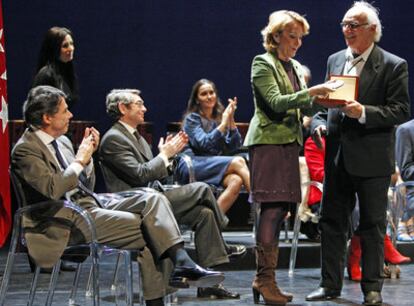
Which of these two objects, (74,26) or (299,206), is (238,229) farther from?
(74,26)

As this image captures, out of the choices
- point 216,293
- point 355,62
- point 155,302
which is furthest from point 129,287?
point 355,62

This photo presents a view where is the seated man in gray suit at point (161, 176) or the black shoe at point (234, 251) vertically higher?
the seated man in gray suit at point (161, 176)

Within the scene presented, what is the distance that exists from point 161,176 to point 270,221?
592mm

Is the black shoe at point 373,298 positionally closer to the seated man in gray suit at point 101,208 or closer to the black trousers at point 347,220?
the black trousers at point 347,220

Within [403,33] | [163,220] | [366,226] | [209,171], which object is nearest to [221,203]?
[209,171]

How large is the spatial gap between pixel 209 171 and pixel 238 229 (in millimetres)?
1256

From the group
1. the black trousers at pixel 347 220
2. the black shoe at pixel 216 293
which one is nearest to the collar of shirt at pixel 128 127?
the black shoe at pixel 216 293

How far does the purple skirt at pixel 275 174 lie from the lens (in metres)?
4.45

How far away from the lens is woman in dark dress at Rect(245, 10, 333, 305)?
4438 millimetres

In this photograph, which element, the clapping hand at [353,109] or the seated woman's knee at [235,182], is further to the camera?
the seated woman's knee at [235,182]

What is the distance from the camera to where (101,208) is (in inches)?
158

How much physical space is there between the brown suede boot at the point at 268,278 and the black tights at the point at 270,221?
0.13 feet

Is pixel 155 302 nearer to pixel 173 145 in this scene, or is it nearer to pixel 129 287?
pixel 129 287

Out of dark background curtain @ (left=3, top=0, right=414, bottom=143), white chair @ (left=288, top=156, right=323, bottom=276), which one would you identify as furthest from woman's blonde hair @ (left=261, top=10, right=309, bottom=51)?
dark background curtain @ (left=3, top=0, right=414, bottom=143)
